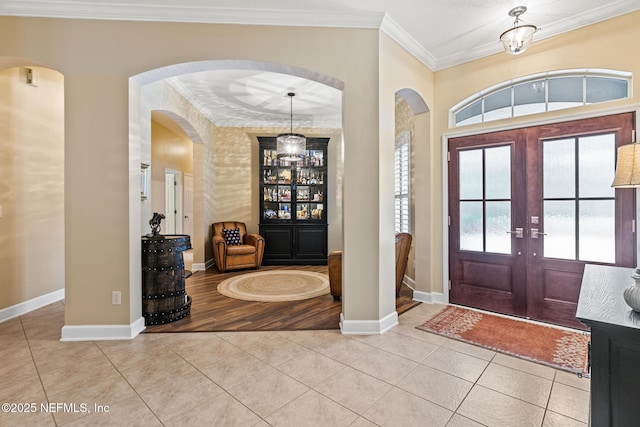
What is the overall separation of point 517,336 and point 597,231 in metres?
1.30

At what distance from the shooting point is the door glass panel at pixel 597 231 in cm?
288

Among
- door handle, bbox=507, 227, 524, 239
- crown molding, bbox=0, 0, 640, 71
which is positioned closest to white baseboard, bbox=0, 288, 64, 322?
crown molding, bbox=0, 0, 640, 71

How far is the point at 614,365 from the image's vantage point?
1.13 metres

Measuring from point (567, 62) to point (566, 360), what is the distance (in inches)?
112

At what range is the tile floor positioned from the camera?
5.98 ft

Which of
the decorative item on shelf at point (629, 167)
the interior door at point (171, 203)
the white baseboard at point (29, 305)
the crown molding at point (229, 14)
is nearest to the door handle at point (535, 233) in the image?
the decorative item on shelf at point (629, 167)

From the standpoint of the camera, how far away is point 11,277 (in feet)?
11.4

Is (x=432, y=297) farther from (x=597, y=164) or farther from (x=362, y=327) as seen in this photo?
(x=597, y=164)

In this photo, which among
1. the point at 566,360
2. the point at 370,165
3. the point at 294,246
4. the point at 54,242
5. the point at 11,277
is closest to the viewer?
the point at 566,360

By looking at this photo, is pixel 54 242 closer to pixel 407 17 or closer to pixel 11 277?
pixel 11 277

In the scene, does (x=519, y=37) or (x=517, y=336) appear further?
(x=517, y=336)

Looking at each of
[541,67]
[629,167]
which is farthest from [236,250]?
[629,167]

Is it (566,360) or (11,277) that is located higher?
(11,277)

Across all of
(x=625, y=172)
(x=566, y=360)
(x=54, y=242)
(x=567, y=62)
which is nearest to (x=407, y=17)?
(x=567, y=62)
